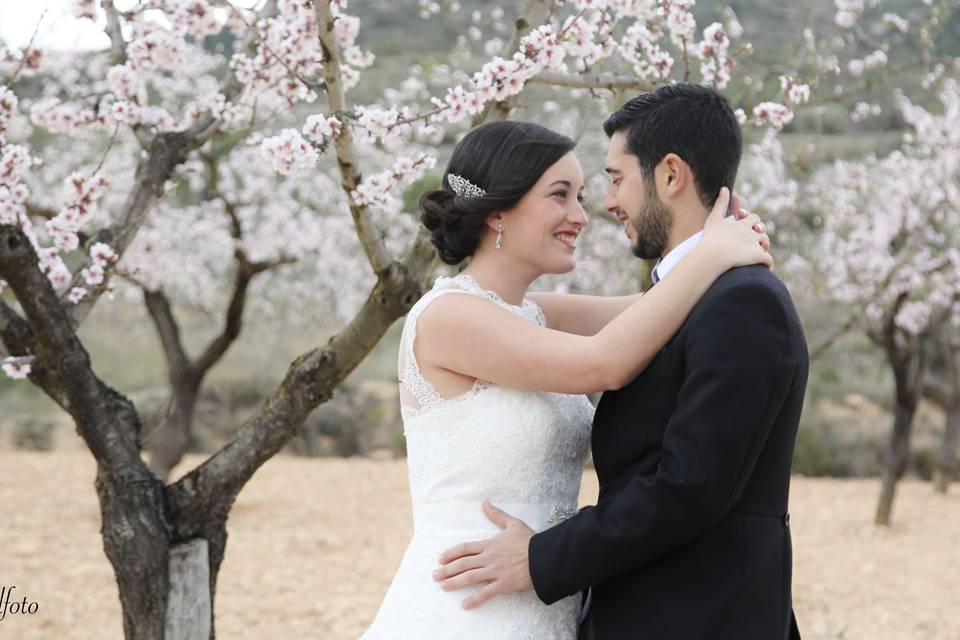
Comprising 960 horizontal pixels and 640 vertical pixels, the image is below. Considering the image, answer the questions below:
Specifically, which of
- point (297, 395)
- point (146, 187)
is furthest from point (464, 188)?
point (146, 187)

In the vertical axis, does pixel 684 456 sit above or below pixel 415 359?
below

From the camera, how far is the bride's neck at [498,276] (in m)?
2.74

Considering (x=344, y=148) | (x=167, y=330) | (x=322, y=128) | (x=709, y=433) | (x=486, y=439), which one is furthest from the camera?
(x=167, y=330)

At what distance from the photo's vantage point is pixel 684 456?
1.98 metres

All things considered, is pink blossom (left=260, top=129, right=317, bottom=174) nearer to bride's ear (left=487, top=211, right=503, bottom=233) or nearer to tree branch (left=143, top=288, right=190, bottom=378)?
bride's ear (left=487, top=211, right=503, bottom=233)

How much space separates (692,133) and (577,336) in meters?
0.51

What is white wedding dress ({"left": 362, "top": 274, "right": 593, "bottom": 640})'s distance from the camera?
2.42 metres

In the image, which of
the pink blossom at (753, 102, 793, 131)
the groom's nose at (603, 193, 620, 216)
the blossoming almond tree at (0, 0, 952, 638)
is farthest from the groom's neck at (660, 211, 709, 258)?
the pink blossom at (753, 102, 793, 131)

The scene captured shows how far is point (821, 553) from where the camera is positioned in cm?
890

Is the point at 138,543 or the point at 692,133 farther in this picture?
the point at 138,543

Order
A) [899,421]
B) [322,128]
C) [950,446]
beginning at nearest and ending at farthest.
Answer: [322,128] < [899,421] < [950,446]

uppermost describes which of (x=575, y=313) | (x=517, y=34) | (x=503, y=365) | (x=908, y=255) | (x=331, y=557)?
(x=517, y=34)

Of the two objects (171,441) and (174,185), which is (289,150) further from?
(171,441)

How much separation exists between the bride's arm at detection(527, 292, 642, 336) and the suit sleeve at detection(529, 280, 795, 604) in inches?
37.1
